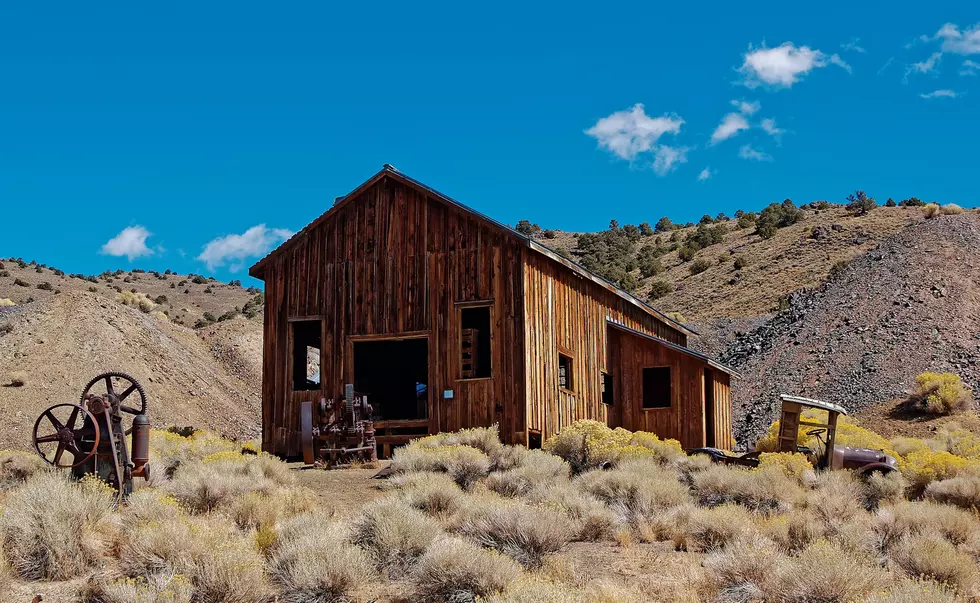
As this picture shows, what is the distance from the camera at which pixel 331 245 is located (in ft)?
75.9

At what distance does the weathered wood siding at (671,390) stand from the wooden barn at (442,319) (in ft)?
0.12

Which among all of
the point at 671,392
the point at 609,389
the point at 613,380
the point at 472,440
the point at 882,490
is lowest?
the point at 882,490

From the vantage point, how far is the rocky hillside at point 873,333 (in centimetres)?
3331

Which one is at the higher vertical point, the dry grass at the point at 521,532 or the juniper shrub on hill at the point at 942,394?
the juniper shrub on hill at the point at 942,394

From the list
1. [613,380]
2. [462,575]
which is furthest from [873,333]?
[462,575]

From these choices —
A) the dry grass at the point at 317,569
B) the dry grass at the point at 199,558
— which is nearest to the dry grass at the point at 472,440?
the dry grass at the point at 199,558

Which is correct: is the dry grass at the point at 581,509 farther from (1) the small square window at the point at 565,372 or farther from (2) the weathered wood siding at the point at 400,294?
(1) the small square window at the point at 565,372

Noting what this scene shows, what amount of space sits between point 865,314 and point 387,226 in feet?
73.9

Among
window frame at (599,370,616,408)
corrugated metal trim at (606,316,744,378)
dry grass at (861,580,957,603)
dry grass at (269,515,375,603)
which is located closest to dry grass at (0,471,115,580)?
dry grass at (269,515,375,603)

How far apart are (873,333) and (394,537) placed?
29390 millimetres

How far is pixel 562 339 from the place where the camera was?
23.4 m

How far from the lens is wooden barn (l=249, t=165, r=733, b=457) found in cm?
2162

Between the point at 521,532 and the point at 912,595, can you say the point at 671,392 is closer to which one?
the point at 521,532

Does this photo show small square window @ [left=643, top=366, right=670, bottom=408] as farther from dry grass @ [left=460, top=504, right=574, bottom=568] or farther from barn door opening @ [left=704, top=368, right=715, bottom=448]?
dry grass @ [left=460, top=504, right=574, bottom=568]
